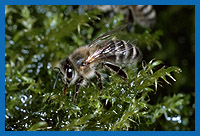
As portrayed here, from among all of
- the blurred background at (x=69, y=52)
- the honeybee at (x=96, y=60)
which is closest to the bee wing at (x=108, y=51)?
the honeybee at (x=96, y=60)

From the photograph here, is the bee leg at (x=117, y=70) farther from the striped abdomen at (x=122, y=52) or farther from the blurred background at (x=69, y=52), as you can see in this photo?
the blurred background at (x=69, y=52)

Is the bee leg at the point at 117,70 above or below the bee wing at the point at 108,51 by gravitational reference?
below

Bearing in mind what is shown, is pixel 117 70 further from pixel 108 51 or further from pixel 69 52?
pixel 69 52

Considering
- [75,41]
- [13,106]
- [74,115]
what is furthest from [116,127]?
[75,41]

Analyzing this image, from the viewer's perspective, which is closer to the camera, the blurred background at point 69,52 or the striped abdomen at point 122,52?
the blurred background at point 69,52

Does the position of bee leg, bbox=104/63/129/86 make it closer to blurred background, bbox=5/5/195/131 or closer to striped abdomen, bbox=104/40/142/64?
striped abdomen, bbox=104/40/142/64

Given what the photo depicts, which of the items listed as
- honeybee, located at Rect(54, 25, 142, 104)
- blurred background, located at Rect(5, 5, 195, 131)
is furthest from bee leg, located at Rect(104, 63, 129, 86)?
blurred background, located at Rect(5, 5, 195, 131)

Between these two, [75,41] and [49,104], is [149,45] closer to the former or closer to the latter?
[75,41]
